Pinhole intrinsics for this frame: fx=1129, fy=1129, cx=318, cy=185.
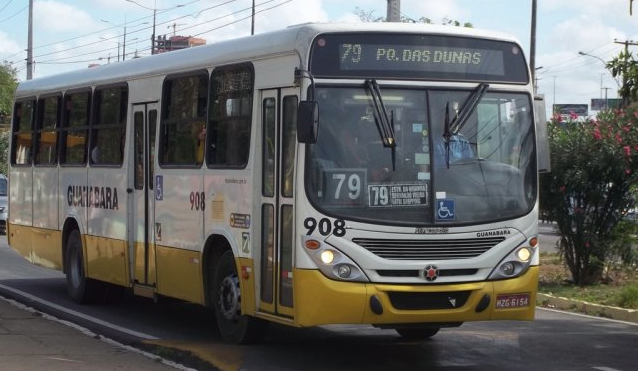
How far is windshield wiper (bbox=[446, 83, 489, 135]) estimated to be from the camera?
10289 millimetres

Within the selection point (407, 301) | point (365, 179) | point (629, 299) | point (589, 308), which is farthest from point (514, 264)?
point (589, 308)

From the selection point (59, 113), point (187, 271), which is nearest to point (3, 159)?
point (59, 113)

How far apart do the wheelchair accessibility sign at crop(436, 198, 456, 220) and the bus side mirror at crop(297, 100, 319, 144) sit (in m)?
1.30

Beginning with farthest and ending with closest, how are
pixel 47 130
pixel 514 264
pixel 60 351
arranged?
pixel 47 130 < pixel 60 351 < pixel 514 264

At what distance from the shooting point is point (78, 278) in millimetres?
16125

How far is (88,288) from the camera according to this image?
15.9 meters

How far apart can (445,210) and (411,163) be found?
0.52m

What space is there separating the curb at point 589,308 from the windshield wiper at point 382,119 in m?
6.14

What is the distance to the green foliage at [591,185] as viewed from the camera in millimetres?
17547

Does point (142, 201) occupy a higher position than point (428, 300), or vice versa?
point (142, 201)

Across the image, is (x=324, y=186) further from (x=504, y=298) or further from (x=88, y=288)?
(x=88, y=288)

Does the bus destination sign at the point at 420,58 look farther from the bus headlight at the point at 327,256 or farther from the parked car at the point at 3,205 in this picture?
the parked car at the point at 3,205

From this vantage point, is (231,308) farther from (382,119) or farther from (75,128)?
(75,128)

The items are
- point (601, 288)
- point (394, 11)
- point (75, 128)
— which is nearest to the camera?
point (75, 128)
